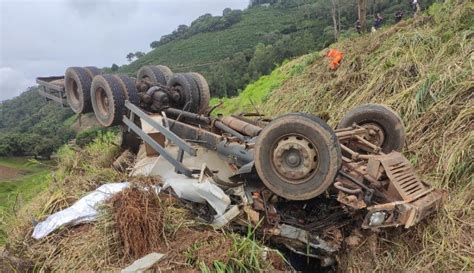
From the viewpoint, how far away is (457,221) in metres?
3.78

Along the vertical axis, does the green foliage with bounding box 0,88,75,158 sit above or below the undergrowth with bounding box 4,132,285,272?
below

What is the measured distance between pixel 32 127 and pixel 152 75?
162 ft

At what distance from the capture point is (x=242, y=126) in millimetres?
4785

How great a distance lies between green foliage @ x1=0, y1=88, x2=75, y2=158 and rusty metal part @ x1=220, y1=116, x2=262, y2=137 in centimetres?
458

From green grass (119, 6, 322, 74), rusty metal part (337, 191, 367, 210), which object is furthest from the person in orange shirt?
green grass (119, 6, 322, 74)

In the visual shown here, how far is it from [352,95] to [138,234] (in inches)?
175

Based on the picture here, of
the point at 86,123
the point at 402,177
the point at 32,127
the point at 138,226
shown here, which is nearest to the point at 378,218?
the point at 402,177

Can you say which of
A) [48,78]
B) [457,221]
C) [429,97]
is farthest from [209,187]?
[48,78]

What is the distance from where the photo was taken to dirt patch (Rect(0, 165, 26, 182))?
30.7m

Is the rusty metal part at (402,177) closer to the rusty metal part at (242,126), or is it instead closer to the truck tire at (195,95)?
the rusty metal part at (242,126)

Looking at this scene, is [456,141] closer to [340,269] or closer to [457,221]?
[457,221]

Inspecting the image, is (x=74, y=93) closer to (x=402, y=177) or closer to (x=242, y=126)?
(x=242, y=126)

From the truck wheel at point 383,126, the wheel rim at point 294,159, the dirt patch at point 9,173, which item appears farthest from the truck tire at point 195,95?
the dirt patch at point 9,173

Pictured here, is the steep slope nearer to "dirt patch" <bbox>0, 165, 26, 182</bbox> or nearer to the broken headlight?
"dirt patch" <bbox>0, 165, 26, 182</bbox>
